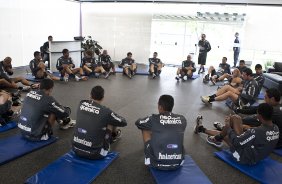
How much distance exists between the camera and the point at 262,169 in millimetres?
3131

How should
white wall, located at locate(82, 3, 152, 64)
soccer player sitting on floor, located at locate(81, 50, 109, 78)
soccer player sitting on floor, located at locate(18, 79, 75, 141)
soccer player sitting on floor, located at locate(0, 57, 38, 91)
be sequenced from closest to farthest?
soccer player sitting on floor, located at locate(18, 79, 75, 141), soccer player sitting on floor, located at locate(0, 57, 38, 91), soccer player sitting on floor, located at locate(81, 50, 109, 78), white wall, located at locate(82, 3, 152, 64)

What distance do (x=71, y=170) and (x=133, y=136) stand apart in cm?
135

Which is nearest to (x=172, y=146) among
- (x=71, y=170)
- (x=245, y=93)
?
(x=71, y=170)

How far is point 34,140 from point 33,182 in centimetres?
99

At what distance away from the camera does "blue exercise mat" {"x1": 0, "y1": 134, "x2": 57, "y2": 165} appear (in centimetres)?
301

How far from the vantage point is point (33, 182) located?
254 cm

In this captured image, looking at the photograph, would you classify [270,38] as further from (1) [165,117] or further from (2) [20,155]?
A: (2) [20,155]

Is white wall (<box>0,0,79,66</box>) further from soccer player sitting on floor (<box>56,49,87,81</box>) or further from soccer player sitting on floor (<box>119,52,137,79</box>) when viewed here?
soccer player sitting on floor (<box>119,52,137,79</box>)

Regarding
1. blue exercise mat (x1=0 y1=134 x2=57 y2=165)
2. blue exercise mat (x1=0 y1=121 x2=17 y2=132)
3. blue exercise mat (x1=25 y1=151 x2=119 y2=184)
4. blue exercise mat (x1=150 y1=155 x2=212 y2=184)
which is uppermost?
blue exercise mat (x1=0 y1=121 x2=17 y2=132)

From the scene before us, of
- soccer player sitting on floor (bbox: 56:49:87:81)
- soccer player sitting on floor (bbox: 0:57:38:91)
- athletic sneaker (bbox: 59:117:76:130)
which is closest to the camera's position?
athletic sneaker (bbox: 59:117:76:130)

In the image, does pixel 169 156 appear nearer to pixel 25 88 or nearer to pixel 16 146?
pixel 16 146

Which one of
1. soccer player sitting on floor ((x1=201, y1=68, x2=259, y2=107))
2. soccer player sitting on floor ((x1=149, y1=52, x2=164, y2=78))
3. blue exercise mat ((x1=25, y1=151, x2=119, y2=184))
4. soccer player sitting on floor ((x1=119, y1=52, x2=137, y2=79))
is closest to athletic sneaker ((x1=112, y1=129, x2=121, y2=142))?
blue exercise mat ((x1=25, y1=151, x2=119, y2=184))

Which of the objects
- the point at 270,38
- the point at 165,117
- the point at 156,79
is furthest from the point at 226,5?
the point at 165,117

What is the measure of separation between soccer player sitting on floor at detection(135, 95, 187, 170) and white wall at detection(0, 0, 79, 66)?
288 inches
